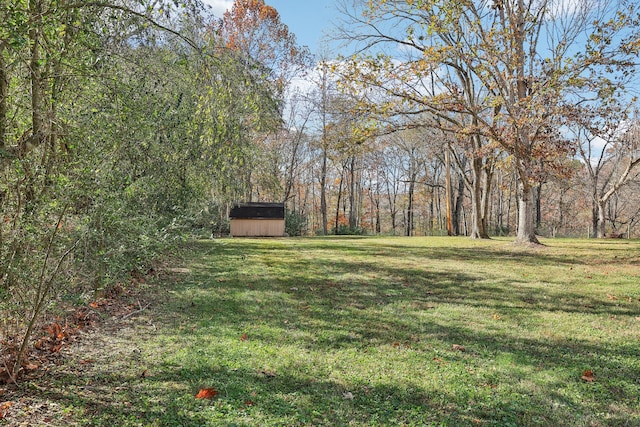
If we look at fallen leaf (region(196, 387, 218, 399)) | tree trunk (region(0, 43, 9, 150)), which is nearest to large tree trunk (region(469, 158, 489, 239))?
fallen leaf (region(196, 387, 218, 399))

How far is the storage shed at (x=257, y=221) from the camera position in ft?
71.9

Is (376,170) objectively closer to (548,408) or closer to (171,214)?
(171,214)

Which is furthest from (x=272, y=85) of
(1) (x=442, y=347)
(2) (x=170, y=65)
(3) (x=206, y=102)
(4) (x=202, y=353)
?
(1) (x=442, y=347)

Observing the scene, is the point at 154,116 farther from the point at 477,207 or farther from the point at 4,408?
the point at 477,207

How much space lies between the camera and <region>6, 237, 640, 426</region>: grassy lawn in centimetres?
276

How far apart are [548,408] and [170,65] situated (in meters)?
4.87

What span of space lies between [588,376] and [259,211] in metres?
19.5

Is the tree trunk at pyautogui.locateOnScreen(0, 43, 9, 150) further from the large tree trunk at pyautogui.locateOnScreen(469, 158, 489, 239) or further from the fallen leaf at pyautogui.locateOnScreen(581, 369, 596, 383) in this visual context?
the large tree trunk at pyautogui.locateOnScreen(469, 158, 489, 239)

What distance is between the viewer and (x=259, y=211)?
22094 mm

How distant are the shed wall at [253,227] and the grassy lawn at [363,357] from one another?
14.9 m

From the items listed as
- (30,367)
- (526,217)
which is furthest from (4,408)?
(526,217)

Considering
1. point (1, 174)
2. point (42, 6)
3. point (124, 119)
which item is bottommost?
point (1, 174)

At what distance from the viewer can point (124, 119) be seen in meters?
4.00

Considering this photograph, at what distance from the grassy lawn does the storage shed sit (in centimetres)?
1485
